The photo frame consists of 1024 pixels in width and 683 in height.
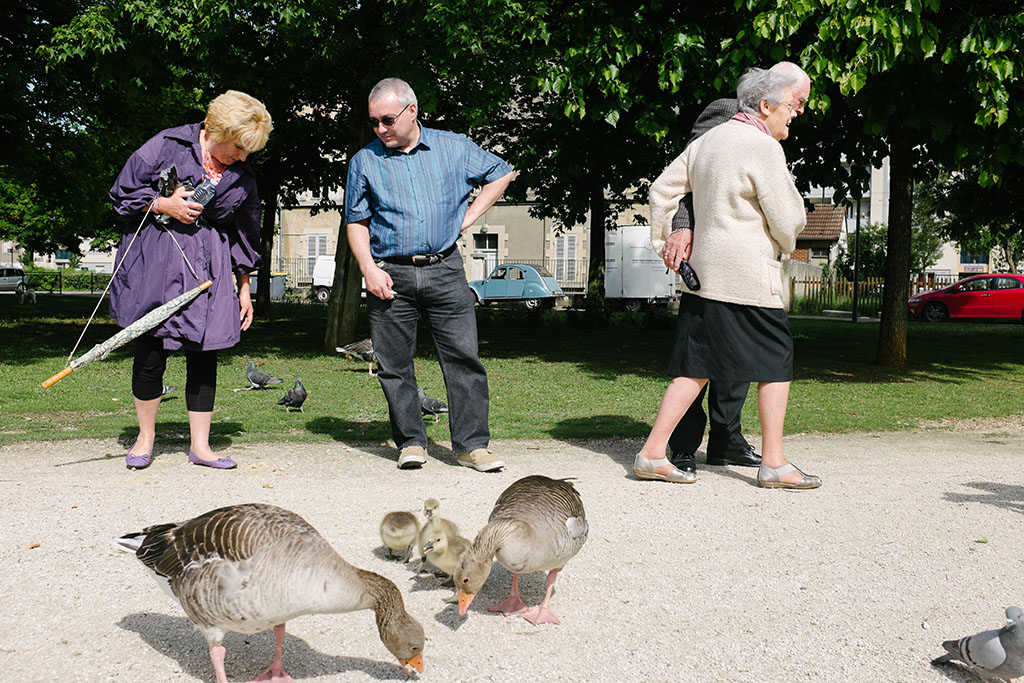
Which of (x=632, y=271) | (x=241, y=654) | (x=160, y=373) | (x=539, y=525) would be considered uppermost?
(x=632, y=271)

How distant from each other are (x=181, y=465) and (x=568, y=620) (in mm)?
3527

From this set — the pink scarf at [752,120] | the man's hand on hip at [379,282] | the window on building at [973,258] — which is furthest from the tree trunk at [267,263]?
the window on building at [973,258]

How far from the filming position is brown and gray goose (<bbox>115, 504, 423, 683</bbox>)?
2908mm

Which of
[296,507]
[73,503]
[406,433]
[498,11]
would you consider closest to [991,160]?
[498,11]

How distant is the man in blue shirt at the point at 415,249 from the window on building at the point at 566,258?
48148 mm

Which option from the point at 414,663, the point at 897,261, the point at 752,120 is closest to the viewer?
the point at 414,663

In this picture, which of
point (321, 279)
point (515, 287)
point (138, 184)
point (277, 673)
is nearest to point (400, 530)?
point (277, 673)

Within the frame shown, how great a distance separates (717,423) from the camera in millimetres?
6742

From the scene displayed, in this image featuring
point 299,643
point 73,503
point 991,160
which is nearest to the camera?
point 299,643

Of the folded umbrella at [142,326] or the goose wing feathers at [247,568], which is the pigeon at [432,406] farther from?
the goose wing feathers at [247,568]

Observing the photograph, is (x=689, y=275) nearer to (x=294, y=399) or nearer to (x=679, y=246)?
(x=679, y=246)

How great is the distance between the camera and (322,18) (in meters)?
14.4

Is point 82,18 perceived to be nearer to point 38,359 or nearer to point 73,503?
point 38,359

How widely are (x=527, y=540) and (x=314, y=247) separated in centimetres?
5786
